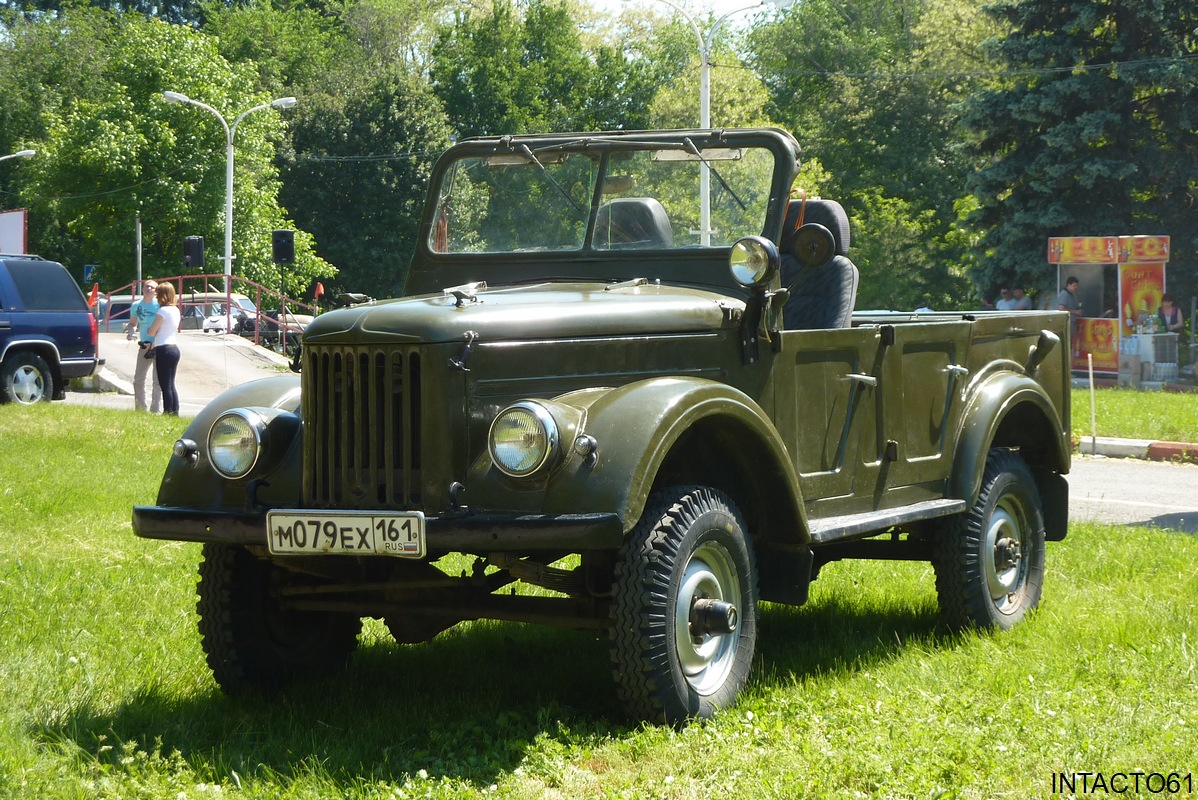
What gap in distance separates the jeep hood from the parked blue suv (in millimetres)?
14194

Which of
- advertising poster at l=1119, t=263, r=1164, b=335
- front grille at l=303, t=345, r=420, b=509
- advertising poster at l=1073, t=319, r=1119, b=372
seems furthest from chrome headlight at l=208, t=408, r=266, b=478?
advertising poster at l=1119, t=263, r=1164, b=335

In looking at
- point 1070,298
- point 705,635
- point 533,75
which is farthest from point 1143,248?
point 533,75

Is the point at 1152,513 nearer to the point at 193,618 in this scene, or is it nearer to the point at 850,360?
the point at 850,360

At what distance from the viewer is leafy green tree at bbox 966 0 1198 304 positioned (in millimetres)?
26062

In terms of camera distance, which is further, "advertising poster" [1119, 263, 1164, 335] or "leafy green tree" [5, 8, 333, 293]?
"leafy green tree" [5, 8, 333, 293]

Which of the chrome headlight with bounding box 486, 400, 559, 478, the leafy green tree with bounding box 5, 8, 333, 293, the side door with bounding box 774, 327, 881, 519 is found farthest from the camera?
the leafy green tree with bounding box 5, 8, 333, 293

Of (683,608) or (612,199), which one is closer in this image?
(683,608)

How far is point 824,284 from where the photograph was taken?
612 cm

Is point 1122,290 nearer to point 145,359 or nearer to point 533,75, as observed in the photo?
point 145,359

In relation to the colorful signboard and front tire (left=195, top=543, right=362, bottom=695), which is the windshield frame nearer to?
front tire (left=195, top=543, right=362, bottom=695)

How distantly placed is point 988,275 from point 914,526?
879 inches

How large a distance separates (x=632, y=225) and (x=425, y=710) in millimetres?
2145

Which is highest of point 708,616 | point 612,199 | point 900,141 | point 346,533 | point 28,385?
point 900,141

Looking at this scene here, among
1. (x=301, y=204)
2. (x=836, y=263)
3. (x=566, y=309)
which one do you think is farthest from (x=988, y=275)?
(x=301, y=204)
